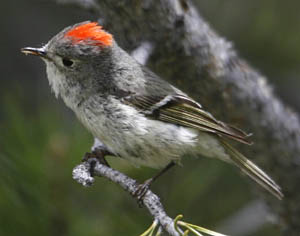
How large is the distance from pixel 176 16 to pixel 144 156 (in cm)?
72

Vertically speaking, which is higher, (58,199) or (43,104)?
(43,104)

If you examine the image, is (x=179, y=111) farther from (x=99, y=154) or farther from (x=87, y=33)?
(x=87, y=33)

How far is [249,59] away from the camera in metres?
4.41

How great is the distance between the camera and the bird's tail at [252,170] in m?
3.00

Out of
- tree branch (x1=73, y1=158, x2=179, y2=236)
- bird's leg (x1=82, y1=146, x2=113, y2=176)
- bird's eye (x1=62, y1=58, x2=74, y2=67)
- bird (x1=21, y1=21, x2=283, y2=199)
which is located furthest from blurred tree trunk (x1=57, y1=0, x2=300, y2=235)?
tree branch (x1=73, y1=158, x2=179, y2=236)

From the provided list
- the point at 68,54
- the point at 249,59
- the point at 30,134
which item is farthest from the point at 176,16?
the point at 249,59

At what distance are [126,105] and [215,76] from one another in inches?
21.9

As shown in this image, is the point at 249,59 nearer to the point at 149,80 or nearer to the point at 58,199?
the point at 149,80

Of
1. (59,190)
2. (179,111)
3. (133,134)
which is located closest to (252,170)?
(179,111)

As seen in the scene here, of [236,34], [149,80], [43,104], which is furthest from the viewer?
[236,34]

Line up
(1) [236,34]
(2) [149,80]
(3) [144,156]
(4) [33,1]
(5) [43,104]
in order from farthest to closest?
(4) [33,1]
(1) [236,34]
(5) [43,104]
(2) [149,80]
(3) [144,156]

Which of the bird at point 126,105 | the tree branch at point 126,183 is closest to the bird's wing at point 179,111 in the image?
the bird at point 126,105

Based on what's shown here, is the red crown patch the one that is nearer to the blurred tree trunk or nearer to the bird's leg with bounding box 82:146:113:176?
the blurred tree trunk

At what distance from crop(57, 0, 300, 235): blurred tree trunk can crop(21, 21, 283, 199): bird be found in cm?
12
